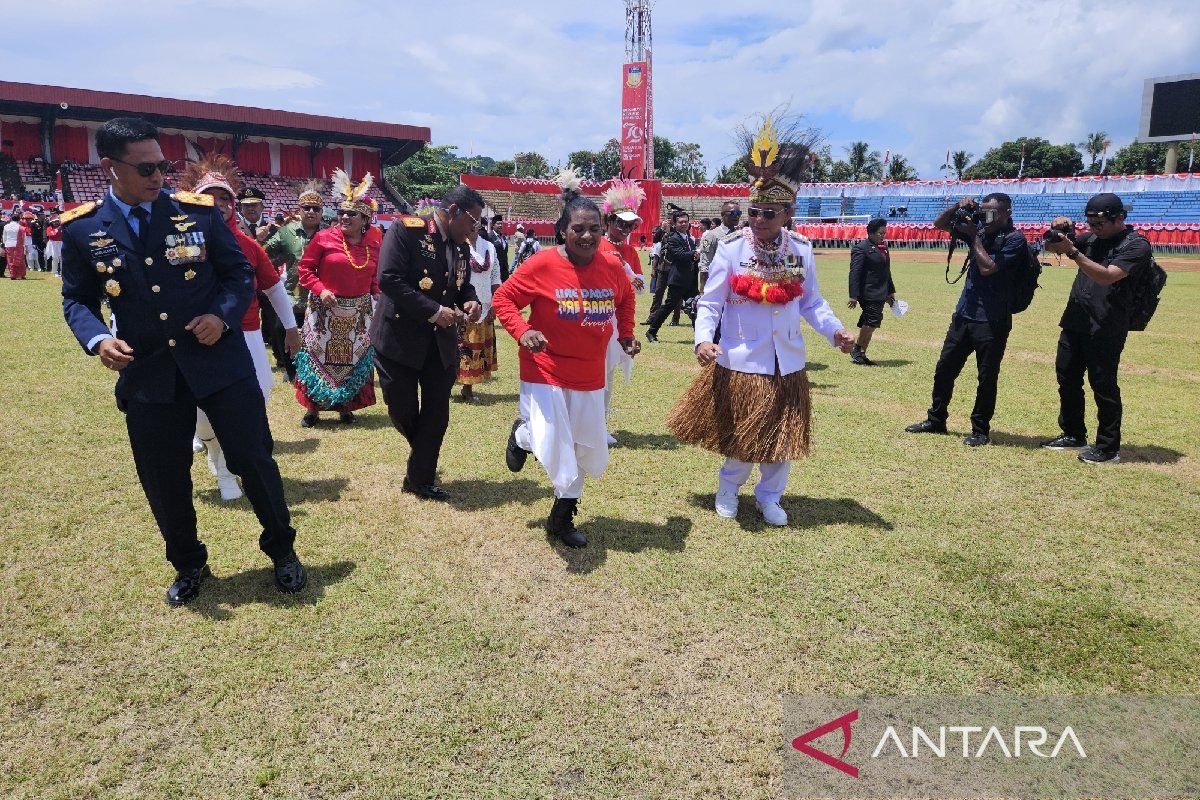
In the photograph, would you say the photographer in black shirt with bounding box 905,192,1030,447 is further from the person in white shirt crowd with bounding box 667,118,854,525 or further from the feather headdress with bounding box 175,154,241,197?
the feather headdress with bounding box 175,154,241,197

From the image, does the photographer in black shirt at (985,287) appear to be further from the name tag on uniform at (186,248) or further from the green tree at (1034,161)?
the green tree at (1034,161)

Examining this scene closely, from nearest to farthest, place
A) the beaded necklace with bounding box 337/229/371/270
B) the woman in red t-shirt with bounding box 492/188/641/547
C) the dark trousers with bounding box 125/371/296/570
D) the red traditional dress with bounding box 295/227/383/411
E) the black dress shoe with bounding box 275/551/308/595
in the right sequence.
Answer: the dark trousers with bounding box 125/371/296/570
the black dress shoe with bounding box 275/551/308/595
the woman in red t-shirt with bounding box 492/188/641/547
the beaded necklace with bounding box 337/229/371/270
the red traditional dress with bounding box 295/227/383/411

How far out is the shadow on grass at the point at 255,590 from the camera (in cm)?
376

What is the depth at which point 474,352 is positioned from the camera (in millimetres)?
8344

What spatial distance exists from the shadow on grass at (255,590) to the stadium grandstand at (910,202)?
126ft

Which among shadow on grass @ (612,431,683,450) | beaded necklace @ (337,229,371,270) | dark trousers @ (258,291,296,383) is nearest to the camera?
shadow on grass @ (612,431,683,450)

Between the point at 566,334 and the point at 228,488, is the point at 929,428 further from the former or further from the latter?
the point at 228,488

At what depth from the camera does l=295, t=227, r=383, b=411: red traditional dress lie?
6922 millimetres

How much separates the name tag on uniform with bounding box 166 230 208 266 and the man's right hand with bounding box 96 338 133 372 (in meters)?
0.47

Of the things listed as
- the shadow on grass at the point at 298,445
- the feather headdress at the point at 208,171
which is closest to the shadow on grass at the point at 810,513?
the shadow on grass at the point at 298,445

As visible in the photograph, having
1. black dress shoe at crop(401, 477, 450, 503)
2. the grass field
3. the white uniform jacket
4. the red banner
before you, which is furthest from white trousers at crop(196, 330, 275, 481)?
the red banner

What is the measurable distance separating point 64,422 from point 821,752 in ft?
24.2

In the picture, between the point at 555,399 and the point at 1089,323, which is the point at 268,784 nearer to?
the point at 555,399

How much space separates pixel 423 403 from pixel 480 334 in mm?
3299
